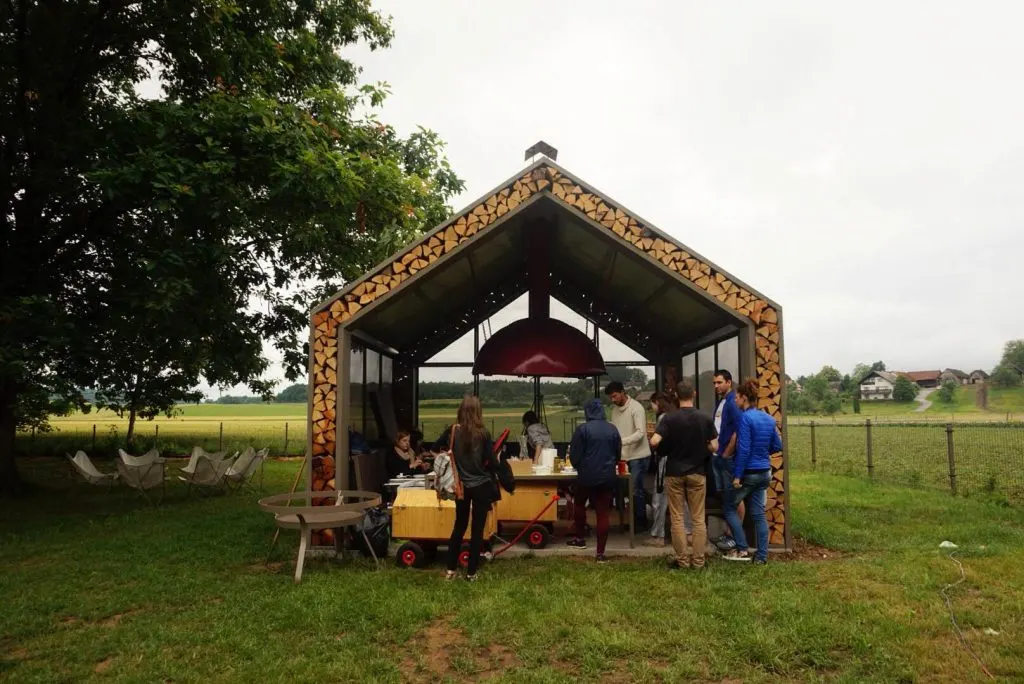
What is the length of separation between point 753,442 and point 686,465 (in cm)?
74

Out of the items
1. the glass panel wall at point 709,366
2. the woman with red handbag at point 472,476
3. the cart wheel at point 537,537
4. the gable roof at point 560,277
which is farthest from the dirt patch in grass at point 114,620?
the glass panel wall at point 709,366

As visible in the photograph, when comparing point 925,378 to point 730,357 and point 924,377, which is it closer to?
point 924,377

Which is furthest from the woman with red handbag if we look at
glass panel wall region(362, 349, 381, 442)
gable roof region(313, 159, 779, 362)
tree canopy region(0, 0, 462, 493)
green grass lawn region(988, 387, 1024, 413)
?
green grass lawn region(988, 387, 1024, 413)

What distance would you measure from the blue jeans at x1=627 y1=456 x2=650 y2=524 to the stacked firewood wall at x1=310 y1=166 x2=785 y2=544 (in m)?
1.45

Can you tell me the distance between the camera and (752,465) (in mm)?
6684

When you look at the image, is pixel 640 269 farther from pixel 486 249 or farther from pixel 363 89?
pixel 363 89

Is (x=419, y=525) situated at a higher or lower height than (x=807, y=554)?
higher

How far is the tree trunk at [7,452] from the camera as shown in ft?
42.9

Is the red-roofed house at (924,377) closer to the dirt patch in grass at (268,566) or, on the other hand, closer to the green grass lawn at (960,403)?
the green grass lawn at (960,403)

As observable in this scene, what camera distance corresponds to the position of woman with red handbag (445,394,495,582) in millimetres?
6211

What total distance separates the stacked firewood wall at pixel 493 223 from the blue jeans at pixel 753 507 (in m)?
0.58

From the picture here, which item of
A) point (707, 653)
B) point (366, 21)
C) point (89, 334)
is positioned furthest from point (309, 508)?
point (366, 21)

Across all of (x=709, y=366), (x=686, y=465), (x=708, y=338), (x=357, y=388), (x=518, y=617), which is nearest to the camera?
(x=518, y=617)

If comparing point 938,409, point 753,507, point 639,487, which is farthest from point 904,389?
point 753,507
